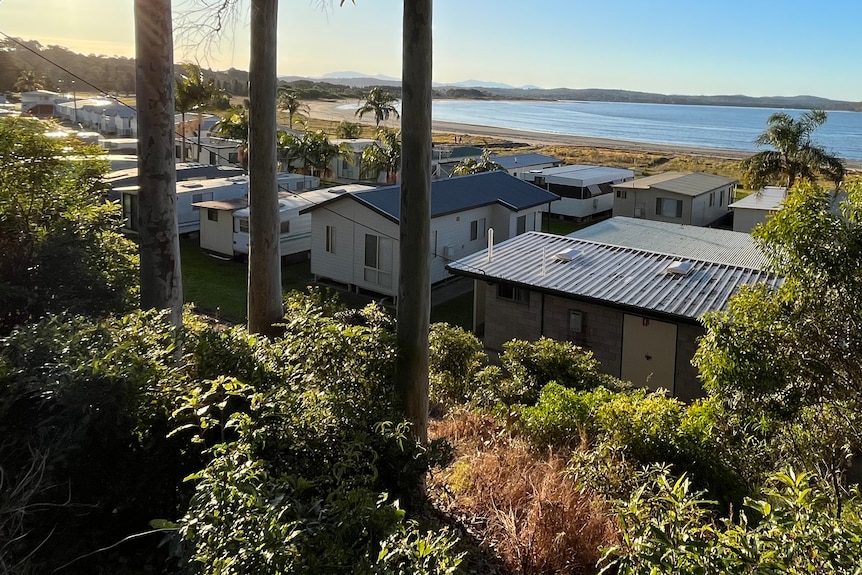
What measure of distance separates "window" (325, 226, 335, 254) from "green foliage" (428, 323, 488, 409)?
11998mm

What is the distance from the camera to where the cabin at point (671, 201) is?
32375 mm

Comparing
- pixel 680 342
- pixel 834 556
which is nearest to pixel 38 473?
pixel 834 556

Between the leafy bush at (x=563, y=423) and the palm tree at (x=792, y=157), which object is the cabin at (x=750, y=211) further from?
the leafy bush at (x=563, y=423)

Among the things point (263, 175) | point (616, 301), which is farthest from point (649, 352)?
point (263, 175)

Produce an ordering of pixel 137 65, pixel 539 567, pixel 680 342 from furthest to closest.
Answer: pixel 680 342 < pixel 137 65 < pixel 539 567

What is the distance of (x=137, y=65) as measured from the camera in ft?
26.7

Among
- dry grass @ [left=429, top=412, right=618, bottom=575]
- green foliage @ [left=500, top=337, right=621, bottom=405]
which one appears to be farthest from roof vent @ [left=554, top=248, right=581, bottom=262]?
dry grass @ [left=429, top=412, right=618, bottom=575]

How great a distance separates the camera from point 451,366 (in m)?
11.4

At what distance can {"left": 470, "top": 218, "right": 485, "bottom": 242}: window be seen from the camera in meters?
24.5

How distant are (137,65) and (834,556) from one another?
8136 mm

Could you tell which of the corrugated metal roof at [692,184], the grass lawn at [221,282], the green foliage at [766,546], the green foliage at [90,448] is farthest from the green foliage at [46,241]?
the corrugated metal roof at [692,184]

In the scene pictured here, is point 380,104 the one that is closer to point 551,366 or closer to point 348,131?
point 348,131

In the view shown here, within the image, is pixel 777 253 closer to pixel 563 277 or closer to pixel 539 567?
pixel 539 567

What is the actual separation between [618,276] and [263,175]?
922cm
